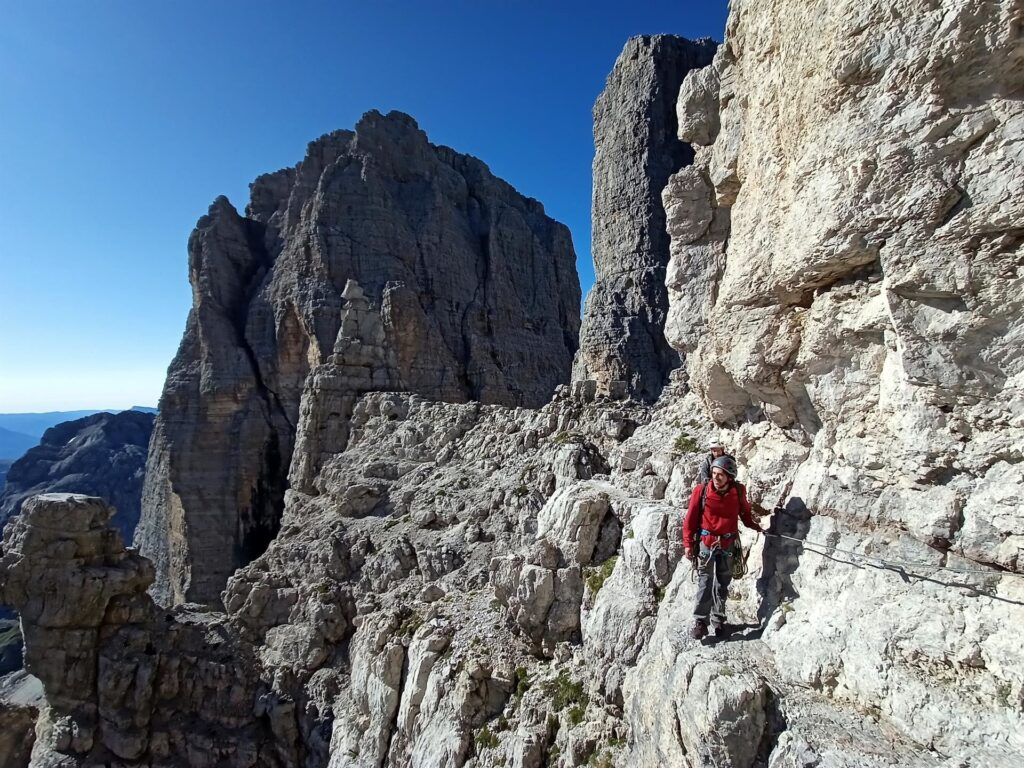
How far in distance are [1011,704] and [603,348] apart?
26549mm

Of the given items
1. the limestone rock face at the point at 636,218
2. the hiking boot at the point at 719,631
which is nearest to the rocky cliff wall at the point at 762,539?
the hiking boot at the point at 719,631

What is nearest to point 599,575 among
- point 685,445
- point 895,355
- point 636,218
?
point 685,445

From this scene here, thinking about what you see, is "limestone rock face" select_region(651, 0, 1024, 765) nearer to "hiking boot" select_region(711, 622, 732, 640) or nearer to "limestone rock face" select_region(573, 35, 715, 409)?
"hiking boot" select_region(711, 622, 732, 640)

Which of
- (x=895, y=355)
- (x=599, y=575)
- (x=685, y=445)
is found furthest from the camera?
(x=685, y=445)

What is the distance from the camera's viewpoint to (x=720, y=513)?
7.07 m

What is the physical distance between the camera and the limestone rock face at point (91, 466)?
90750mm

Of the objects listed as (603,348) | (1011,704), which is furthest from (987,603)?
(603,348)

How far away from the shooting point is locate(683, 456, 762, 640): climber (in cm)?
699

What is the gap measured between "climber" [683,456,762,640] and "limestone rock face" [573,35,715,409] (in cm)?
2153

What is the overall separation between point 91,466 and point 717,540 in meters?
116

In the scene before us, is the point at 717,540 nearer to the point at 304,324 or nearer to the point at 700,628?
the point at 700,628

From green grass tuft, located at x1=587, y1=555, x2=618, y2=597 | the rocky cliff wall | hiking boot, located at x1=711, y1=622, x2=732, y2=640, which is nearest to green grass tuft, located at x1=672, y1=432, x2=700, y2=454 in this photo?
the rocky cliff wall

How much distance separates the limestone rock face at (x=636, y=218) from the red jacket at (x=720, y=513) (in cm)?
2147

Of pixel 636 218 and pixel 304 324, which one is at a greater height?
pixel 636 218
